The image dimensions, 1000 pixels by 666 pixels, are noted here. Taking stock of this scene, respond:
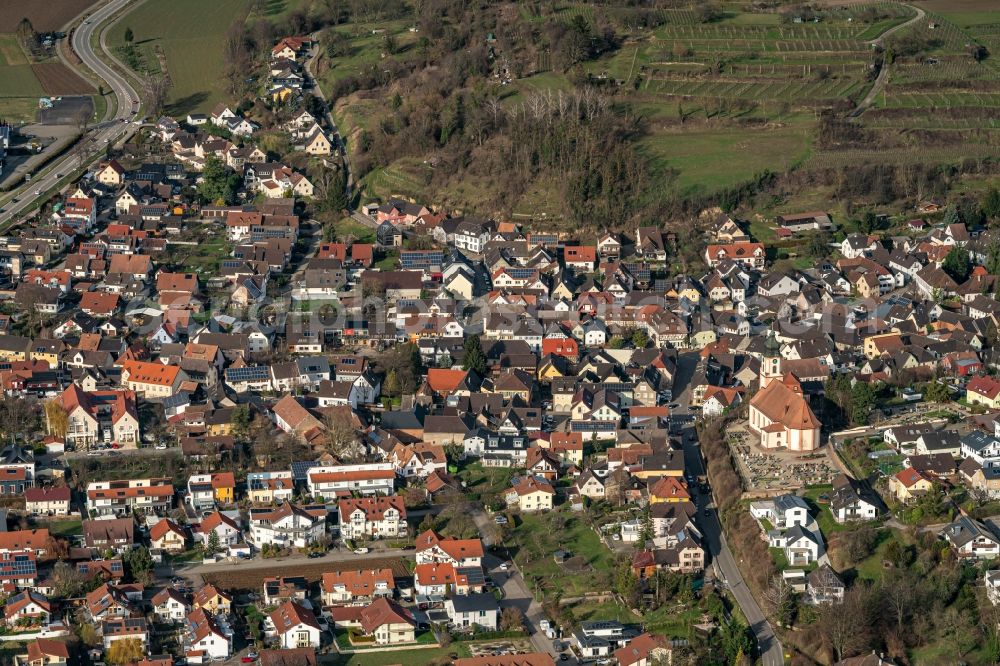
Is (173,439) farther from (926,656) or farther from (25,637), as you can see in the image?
(926,656)

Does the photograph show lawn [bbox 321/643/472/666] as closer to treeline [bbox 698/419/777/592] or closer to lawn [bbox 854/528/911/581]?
treeline [bbox 698/419/777/592]

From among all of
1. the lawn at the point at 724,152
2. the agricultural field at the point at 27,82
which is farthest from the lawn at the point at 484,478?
the agricultural field at the point at 27,82

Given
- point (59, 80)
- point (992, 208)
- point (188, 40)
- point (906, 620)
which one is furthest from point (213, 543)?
point (188, 40)

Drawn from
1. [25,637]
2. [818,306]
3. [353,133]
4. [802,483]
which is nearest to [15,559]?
[25,637]

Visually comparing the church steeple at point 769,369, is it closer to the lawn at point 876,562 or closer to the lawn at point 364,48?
the lawn at point 876,562

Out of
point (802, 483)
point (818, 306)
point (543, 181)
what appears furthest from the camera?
point (543, 181)

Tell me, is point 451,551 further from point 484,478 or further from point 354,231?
point 354,231
